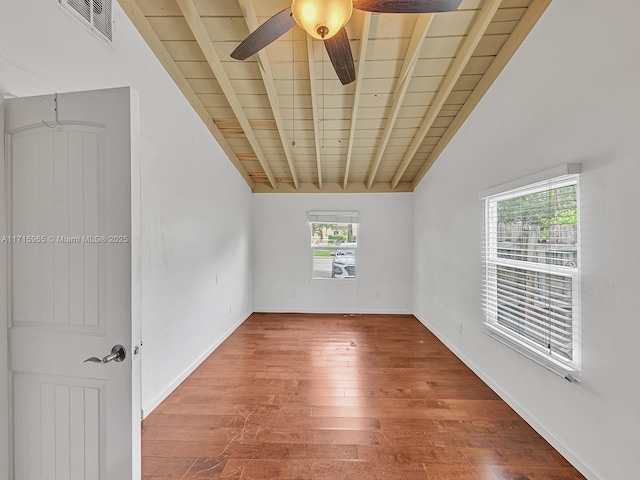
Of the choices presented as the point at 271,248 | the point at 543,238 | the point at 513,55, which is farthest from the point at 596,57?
the point at 271,248

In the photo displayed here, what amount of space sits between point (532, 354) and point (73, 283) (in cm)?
273

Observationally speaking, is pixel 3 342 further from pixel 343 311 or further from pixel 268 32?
pixel 343 311

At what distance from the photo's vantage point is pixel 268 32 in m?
1.42

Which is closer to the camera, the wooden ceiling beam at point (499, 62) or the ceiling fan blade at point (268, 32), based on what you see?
the ceiling fan blade at point (268, 32)

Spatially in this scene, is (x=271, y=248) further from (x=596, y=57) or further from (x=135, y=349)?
(x=596, y=57)

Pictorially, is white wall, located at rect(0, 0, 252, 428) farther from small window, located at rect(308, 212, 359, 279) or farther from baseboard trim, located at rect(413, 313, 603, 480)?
baseboard trim, located at rect(413, 313, 603, 480)

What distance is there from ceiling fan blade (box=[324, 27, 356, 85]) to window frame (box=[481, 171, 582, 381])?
4.75 feet

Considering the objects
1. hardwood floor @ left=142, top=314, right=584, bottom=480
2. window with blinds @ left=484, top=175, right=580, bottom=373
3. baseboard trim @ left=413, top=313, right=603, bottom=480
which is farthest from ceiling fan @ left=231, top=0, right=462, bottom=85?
baseboard trim @ left=413, top=313, right=603, bottom=480

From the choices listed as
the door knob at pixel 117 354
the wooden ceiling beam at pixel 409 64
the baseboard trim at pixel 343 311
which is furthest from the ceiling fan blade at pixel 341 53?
the baseboard trim at pixel 343 311

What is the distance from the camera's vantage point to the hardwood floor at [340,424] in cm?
162

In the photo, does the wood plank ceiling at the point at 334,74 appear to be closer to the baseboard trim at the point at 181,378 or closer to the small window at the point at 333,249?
the small window at the point at 333,249

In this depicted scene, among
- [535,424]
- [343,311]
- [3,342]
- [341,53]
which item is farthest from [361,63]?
[343,311]

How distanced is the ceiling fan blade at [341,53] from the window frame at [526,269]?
145 centimetres

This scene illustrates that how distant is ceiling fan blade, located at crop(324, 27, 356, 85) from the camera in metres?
1.42
